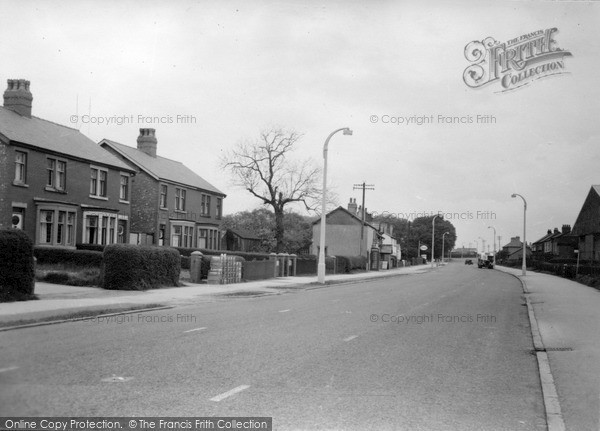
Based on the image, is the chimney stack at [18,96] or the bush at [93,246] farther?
the chimney stack at [18,96]

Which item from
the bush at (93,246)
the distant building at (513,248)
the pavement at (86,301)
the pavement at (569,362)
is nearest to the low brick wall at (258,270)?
the pavement at (86,301)

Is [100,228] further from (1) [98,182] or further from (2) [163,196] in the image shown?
(2) [163,196]

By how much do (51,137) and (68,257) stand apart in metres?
10.5

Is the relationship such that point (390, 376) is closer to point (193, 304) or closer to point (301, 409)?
point (301, 409)

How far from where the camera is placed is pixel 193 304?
17.5 meters

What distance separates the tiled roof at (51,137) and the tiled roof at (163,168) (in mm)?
3930

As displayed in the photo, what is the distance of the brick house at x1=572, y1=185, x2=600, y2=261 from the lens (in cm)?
5062

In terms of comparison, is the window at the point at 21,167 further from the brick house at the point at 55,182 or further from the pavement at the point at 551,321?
the pavement at the point at 551,321

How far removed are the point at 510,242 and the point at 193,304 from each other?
145210 mm

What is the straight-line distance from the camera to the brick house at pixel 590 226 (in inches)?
1993

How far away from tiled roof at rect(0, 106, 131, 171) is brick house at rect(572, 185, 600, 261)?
40994 millimetres

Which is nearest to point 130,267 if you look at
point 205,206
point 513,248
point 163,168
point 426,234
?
point 163,168

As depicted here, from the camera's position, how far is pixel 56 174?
3105 cm

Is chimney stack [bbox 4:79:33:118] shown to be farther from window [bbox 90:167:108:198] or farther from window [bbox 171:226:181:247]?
window [bbox 171:226:181:247]
